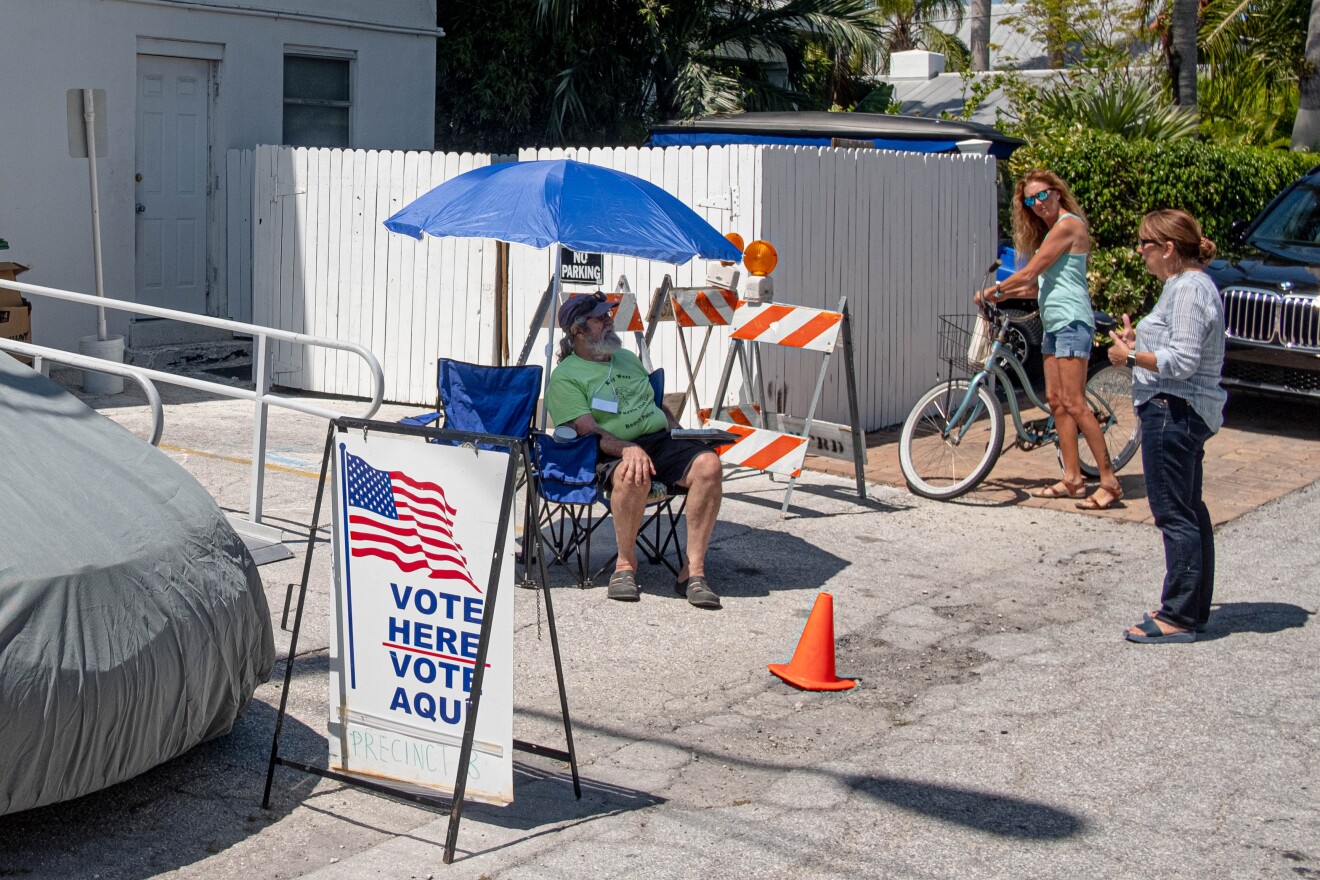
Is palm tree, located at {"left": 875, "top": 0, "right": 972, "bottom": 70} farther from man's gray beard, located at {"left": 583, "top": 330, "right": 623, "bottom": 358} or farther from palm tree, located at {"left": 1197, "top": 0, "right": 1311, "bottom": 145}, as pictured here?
man's gray beard, located at {"left": 583, "top": 330, "right": 623, "bottom": 358}

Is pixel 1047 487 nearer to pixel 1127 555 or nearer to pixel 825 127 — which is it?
pixel 1127 555

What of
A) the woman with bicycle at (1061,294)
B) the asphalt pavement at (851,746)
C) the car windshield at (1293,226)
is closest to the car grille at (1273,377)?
the car windshield at (1293,226)

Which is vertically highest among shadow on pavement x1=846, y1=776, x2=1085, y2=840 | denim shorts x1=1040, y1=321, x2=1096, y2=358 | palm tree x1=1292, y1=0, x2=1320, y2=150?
palm tree x1=1292, y1=0, x2=1320, y2=150

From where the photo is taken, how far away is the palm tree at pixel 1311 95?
60.8 ft

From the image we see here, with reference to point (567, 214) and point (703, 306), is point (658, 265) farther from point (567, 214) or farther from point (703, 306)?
point (567, 214)

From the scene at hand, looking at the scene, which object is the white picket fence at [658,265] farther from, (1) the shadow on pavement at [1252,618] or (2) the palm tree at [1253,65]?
(2) the palm tree at [1253,65]

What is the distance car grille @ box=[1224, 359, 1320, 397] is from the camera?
11.1 m

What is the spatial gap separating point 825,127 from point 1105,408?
22.0 feet

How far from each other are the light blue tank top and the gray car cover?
211 inches

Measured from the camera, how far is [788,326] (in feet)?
29.1

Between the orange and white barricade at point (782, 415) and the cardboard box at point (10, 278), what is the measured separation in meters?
5.74

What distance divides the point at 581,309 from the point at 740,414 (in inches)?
88.3

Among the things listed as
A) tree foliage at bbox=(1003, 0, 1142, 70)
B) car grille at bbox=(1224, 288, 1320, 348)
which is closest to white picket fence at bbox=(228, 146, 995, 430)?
car grille at bbox=(1224, 288, 1320, 348)

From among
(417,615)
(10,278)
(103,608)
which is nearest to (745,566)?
(417,615)
